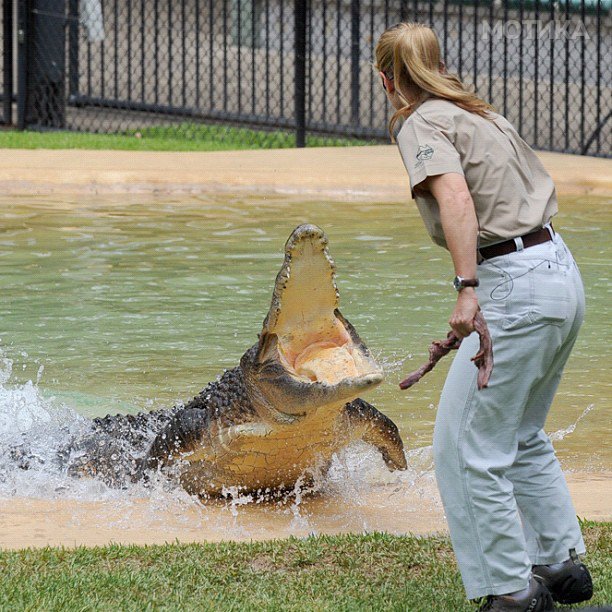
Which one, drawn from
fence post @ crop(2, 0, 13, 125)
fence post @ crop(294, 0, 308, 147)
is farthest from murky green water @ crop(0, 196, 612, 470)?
fence post @ crop(2, 0, 13, 125)

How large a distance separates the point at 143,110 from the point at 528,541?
585 inches

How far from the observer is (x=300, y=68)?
52.3 feet

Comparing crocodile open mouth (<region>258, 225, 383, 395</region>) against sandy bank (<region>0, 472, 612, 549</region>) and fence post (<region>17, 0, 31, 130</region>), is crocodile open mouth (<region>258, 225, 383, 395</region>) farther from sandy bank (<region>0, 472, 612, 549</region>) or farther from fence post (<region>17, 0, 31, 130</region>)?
fence post (<region>17, 0, 31, 130</region>)

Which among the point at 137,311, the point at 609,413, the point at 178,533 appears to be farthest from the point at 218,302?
the point at 178,533

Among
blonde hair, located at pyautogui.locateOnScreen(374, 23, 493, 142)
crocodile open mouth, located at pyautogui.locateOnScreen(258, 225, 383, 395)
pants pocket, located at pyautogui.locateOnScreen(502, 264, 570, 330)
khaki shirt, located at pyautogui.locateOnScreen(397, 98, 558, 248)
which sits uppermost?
blonde hair, located at pyautogui.locateOnScreen(374, 23, 493, 142)

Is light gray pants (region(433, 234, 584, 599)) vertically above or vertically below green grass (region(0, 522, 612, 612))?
above

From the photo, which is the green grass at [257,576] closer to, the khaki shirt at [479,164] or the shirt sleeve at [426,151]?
the khaki shirt at [479,164]

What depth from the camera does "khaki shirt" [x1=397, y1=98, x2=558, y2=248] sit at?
3.39 meters

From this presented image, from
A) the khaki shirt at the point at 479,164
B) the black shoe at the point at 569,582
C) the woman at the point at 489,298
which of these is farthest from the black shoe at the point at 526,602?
the khaki shirt at the point at 479,164

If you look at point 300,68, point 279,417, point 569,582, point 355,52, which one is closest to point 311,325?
point 279,417

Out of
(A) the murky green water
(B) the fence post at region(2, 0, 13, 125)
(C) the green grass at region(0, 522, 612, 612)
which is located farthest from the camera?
(B) the fence post at region(2, 0, 13, 125)

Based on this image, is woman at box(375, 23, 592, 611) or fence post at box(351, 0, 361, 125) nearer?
woman at box(375, 23, 592, 611)

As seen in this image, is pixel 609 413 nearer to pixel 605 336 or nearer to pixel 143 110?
pixel 605 336

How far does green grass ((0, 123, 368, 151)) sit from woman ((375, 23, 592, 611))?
11.9 meters
